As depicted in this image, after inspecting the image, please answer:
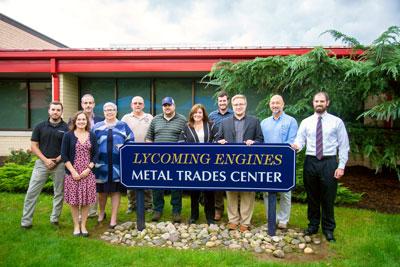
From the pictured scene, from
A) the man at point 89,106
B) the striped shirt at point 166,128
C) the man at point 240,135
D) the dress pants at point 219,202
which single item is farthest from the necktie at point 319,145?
A: the man at point 89,106

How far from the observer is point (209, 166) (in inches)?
182

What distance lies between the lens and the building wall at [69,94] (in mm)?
10242

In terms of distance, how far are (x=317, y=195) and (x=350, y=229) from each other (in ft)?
2.88

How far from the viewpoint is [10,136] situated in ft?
35.9

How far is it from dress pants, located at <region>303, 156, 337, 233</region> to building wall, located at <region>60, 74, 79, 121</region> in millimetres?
7850

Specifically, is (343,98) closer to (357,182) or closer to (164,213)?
(357,182)

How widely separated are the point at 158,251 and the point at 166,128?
5.75ft

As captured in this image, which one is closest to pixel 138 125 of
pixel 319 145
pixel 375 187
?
pixel 319 145

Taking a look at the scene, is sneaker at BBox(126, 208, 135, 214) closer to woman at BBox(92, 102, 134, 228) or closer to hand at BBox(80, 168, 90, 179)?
woman at BBox(92, 102, 134, 228)

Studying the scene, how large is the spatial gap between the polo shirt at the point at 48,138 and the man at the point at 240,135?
2.20 metres

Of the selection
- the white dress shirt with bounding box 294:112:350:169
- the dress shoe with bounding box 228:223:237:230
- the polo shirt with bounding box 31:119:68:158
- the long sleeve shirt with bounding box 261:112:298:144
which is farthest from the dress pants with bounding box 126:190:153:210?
the white dress shirt with bounding box 294:112:350:169

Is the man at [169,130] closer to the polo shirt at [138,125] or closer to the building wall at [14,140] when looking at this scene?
the polo shirt at [138,125]

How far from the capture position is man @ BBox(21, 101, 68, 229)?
482 centimetres

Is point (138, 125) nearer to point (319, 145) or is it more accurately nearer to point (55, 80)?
point (319, 145)
